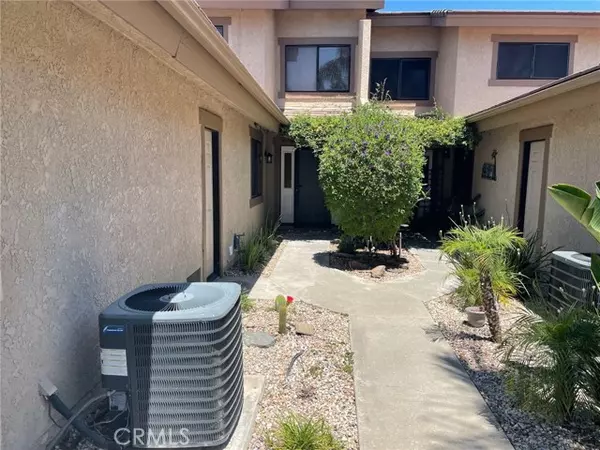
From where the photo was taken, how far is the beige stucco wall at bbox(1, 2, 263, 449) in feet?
7.87

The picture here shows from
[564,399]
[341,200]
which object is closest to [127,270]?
[564,399]

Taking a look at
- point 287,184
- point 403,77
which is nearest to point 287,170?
point 287,184

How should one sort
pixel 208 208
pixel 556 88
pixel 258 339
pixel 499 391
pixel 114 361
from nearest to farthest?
1. pixel 114 361
2. pixel 499 391
3. pixel 258 339
4. pixel 556 88
5. pixel 208 208

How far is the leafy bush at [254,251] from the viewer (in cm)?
826

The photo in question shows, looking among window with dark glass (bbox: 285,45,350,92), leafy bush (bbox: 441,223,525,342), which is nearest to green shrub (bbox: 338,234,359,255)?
leafy bush (bbox: 441,223,525,342)

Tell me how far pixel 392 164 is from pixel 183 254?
472cm

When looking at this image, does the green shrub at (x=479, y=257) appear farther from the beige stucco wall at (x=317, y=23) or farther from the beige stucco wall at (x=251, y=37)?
the beige stucco wall at (x=317, y=23)

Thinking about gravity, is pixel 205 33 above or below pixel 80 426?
above

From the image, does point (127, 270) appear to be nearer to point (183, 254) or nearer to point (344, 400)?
point (183, 254)

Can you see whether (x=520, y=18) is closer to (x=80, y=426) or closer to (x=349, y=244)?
(x=349, y=244)

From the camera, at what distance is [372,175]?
855 cm

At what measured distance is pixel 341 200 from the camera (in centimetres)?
895

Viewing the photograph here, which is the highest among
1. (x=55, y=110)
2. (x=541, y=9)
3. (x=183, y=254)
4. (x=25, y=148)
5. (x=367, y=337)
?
(x=541, y=9)

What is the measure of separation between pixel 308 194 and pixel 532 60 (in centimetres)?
787
